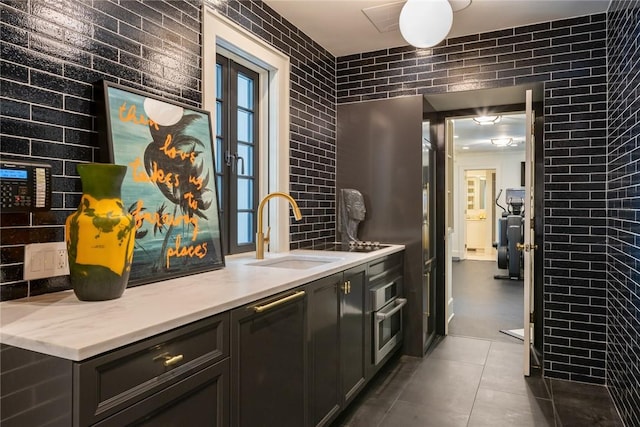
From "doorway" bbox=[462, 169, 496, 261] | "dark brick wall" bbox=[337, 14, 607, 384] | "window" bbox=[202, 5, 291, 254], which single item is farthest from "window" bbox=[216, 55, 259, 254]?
"doorway" bbox=[462, 169, 496, 261]

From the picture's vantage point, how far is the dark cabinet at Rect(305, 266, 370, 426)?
195cm

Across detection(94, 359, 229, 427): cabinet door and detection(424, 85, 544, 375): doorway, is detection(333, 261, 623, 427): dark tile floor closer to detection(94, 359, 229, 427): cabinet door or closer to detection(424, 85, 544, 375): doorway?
detection(424, 85, 544, 375): doorway

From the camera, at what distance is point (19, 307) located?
1241 mm

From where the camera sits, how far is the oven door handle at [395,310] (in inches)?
106

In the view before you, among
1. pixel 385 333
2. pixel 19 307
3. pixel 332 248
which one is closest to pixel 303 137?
pixel 332 248

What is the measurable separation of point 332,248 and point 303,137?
2.75 ft

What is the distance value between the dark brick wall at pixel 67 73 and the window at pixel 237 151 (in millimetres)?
378

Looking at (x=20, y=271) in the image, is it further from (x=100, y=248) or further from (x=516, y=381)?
(x=516, y=381)

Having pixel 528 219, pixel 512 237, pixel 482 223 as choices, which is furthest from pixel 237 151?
pixel 482 223

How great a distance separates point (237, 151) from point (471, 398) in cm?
209

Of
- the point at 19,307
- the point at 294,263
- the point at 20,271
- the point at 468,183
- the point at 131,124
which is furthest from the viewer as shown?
the point at 468,183

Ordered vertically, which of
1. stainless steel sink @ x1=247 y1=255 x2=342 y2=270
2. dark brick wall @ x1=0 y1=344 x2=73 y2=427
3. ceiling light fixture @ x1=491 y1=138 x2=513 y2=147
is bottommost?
dark brick wall @ x1=0 y1=344 x2=73 y2=427

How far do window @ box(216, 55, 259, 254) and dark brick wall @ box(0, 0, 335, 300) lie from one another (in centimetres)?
38

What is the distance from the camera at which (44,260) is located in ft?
4.60
